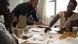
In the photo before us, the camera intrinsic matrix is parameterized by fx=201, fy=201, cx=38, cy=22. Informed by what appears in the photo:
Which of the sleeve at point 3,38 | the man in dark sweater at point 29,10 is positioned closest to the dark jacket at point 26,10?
the man in dark sweater at point 29,10

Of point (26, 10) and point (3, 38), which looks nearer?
point (3, 38)

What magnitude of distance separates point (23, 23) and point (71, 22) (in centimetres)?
72

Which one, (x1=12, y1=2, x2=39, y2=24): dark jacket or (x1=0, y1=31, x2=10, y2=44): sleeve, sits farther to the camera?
(x1=12, y1=2, x2=39, y2=24): dark jacket

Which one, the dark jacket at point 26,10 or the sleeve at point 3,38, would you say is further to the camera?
the dark jacket at point 26,10

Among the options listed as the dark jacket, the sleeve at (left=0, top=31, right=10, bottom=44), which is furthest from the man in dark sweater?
the sleeve at (left=0, top=31, right=10, bottom=44)

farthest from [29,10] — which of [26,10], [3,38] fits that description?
[3,38]

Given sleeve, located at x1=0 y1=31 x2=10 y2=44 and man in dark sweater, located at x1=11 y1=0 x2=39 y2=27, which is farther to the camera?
man in dark sweater, located at x1=11 y1=0 x2=39 y2=27

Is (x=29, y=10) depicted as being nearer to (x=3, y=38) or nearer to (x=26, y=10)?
(x=26, y=10)

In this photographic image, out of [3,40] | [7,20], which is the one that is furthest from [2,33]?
[7,20]

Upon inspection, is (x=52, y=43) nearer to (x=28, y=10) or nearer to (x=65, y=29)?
(x=65, y=29)

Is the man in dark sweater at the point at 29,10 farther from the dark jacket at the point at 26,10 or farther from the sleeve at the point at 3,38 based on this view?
the sleeve at the point at 3,38

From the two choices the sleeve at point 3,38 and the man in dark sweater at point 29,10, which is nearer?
the sleeve at point 3,38

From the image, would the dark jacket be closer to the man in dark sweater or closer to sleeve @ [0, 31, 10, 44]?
the man in dark sweater

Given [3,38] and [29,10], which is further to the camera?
[29,10]
